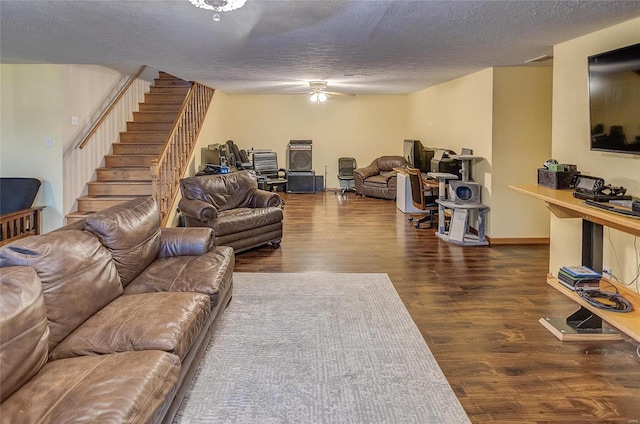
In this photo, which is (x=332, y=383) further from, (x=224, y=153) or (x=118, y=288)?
(x=224, y=153)

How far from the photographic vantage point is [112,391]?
5.31 feet

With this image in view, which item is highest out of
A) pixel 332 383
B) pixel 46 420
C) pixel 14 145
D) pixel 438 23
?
pixel 438 23

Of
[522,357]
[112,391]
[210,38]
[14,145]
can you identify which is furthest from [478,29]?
[14,145]

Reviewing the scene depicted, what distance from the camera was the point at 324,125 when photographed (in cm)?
1091

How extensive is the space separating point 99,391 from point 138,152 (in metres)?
5.64

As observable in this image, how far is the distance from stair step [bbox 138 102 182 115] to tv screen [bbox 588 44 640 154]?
20.1 feet

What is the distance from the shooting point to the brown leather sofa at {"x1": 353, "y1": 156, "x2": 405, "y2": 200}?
9.39 meters

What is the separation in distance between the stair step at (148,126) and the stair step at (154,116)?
0.41ft

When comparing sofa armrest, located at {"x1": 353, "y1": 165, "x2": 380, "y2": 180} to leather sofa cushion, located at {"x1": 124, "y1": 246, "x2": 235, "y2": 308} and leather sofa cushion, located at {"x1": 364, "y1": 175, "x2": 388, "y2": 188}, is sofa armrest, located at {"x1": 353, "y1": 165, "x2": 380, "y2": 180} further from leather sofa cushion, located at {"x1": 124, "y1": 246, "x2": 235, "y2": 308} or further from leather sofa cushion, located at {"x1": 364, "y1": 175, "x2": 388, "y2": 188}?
leather sofa cushion, located at {"x1": 124, "y1": 246, "x2": 235, "y2": 308}

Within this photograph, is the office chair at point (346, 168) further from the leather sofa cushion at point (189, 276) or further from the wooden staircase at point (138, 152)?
the leather sofa cushion at point (189, 276)

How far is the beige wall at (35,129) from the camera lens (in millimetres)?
5340

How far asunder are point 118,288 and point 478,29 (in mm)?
3087

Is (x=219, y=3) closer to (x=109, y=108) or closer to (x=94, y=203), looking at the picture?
(x=94, y=203)

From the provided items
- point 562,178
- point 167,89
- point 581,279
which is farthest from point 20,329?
point 167,89
